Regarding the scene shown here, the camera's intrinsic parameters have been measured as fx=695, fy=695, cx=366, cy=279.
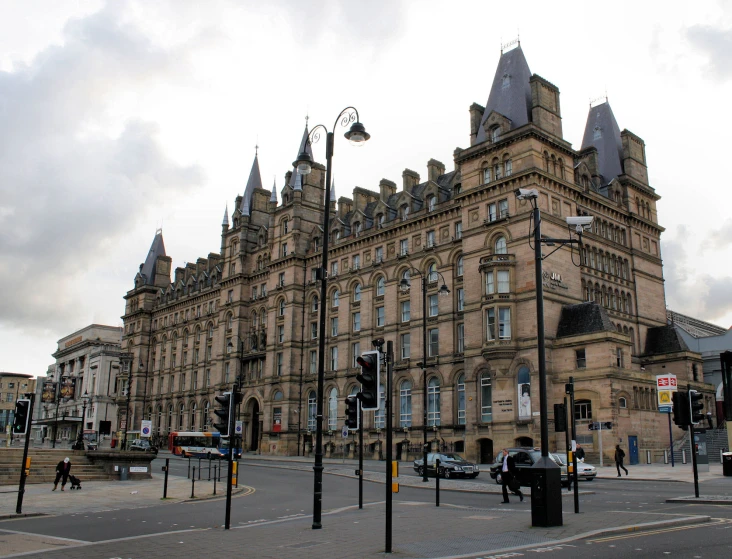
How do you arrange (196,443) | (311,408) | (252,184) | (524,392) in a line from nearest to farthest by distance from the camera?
1. (524,392)
2. (196,443)
3. (311,408)
4. (252,184)

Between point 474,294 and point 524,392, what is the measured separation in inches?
322

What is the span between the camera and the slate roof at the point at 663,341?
55156 millimetres

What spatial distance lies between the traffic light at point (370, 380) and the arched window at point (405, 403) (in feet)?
144

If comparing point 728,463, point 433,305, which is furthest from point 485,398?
point 728,463

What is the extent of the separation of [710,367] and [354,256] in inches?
1326

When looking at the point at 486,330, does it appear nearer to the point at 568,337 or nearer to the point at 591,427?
the point at 568,337

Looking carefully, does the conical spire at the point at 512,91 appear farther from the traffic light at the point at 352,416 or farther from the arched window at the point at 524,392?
the traffic light at the point at 352,416

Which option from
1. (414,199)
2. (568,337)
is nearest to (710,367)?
(568,337)

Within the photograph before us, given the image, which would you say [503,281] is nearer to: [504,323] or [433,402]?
[504,323]

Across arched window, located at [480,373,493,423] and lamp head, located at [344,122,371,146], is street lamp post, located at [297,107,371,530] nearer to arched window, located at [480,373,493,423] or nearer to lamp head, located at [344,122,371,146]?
lamp head, located at [344,122,371,146]

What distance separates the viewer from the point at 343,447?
61.4 meters

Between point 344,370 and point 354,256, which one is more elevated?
point 354,256

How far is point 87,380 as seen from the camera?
122 m

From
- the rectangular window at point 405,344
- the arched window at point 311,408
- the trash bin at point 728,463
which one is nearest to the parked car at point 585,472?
the trash bin at point 728,463
